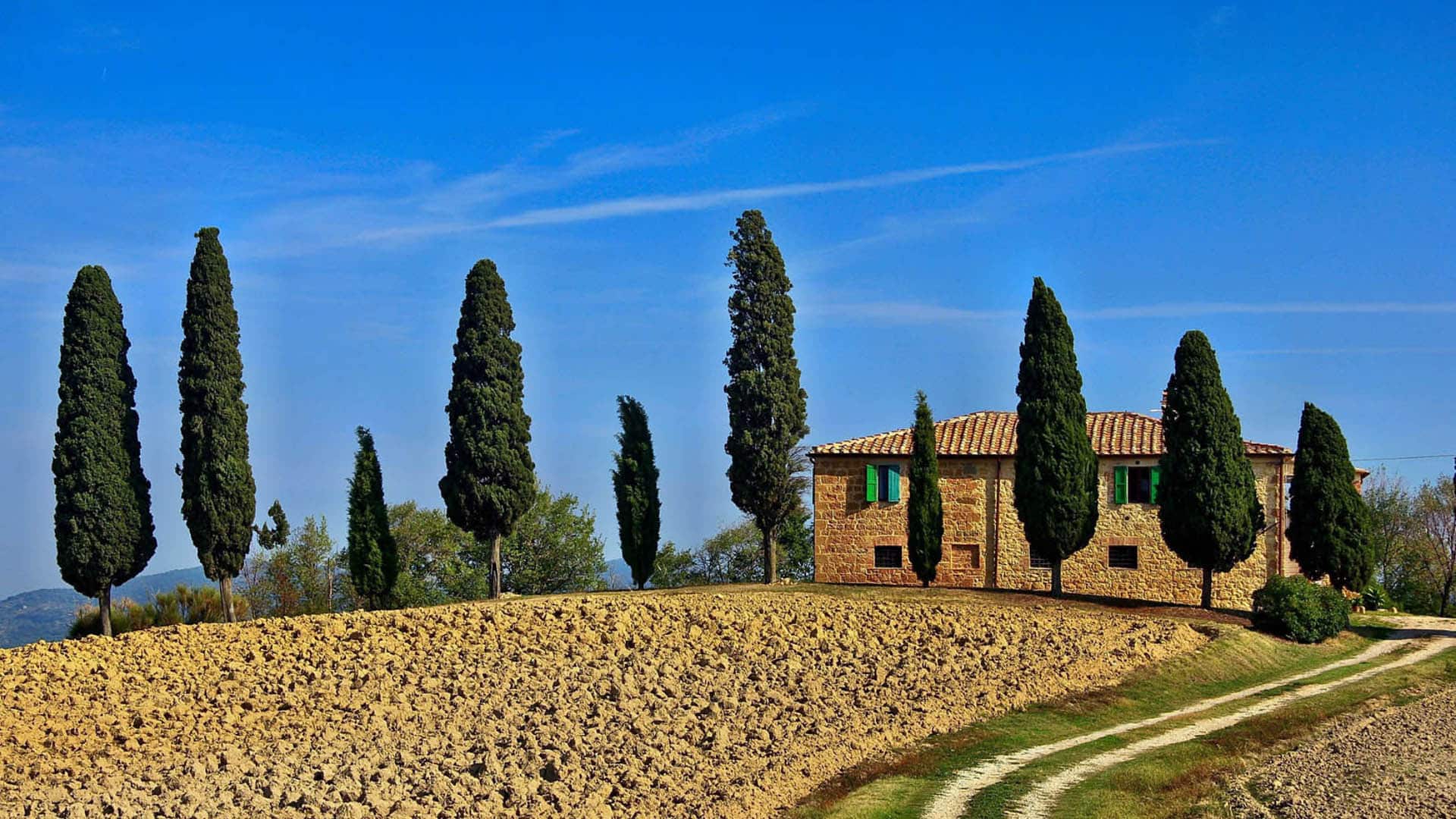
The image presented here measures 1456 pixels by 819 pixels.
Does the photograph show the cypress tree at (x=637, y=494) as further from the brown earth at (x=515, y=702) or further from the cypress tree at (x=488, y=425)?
the brown earth at (x=515, y=702)

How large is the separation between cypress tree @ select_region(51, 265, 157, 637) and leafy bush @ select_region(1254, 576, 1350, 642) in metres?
26.1

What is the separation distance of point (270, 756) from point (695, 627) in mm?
9008

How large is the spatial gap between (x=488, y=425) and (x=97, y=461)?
948 centimetres

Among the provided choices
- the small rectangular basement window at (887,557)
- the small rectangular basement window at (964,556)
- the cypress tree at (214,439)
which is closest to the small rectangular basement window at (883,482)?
the small rectangular basement window at (887,557)

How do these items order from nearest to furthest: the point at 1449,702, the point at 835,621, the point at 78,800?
1. the point at 78,800
2. the point at 1449,702
3. the point at 835,621

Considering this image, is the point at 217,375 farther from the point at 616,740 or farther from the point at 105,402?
the point at 616,740

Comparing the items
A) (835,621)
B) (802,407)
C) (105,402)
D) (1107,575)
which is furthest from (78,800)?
(1107,575)

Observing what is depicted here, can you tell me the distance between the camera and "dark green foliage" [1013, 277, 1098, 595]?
3253 centimetres

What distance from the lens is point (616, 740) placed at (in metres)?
15.1

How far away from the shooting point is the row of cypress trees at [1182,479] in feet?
103

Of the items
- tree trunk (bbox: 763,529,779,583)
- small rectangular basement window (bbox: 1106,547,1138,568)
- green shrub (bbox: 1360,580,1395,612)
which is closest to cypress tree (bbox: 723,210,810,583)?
tree trunk (bbox: 763,529,779,583)

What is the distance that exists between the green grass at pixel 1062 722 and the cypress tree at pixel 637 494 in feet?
60.7

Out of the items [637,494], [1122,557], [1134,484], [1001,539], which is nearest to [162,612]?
[637,494]

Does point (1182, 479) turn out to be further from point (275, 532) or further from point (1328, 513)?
point (275, 532)
